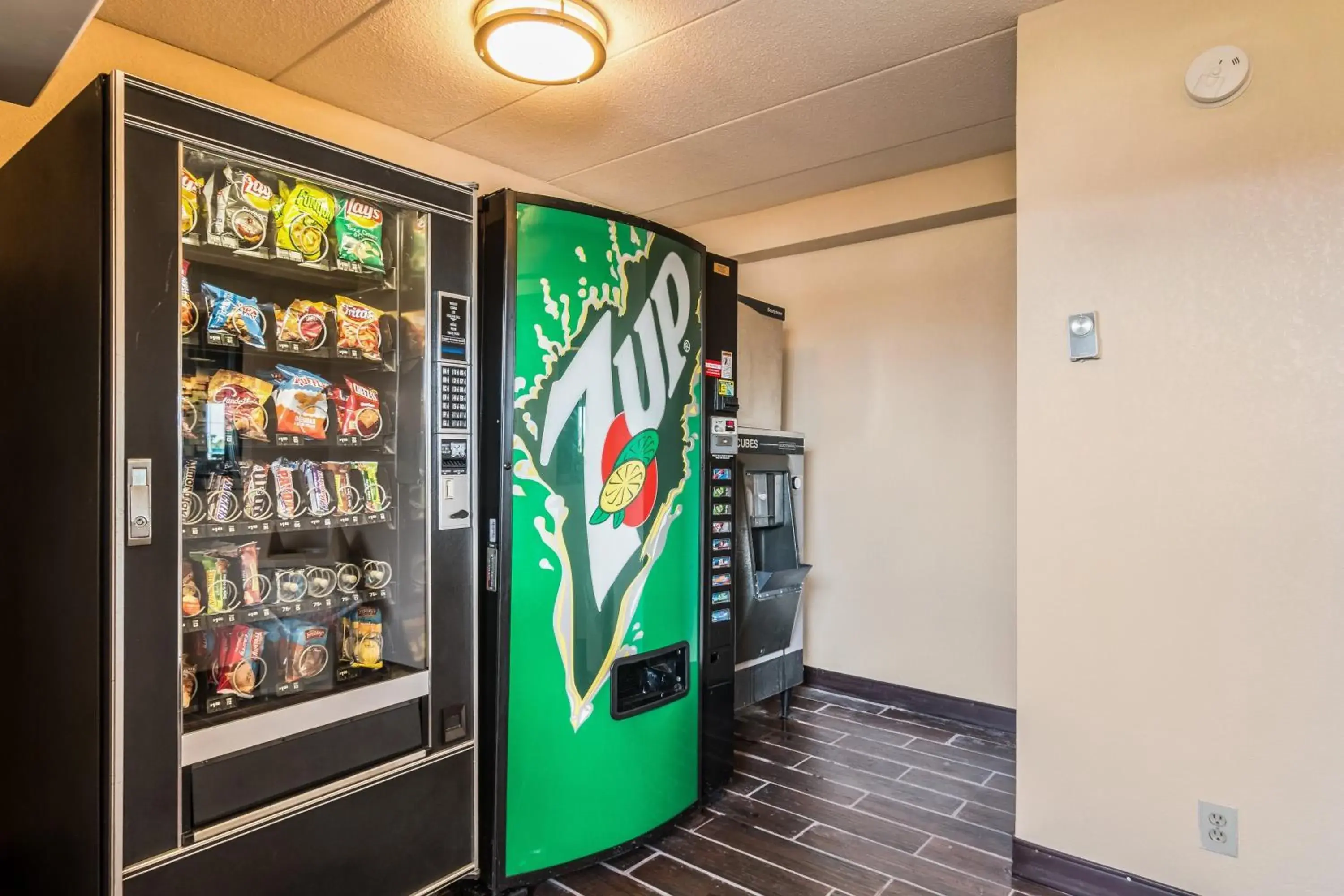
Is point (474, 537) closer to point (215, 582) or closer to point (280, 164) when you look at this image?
point (215, 582)

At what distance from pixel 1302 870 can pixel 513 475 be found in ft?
7.01

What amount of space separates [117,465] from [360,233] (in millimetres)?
752

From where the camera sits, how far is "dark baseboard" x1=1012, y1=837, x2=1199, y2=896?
73.8 inches

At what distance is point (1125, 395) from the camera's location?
1.92 meters

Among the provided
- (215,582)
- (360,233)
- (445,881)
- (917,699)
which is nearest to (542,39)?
(360,233)

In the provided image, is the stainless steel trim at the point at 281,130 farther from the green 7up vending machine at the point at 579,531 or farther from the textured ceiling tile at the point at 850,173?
the textured ceiling tile at the point at 850,173

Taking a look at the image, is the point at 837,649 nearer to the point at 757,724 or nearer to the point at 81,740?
the point at 757,724

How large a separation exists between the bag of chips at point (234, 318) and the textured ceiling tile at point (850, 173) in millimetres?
2382

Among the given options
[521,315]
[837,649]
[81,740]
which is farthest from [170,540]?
[837,649]

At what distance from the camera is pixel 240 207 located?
1.56 metres

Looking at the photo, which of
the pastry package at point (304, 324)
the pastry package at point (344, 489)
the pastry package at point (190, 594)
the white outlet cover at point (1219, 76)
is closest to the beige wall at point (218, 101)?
the pastry package at point (304, 324)

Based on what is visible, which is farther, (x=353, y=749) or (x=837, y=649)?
(x=837, y=649)

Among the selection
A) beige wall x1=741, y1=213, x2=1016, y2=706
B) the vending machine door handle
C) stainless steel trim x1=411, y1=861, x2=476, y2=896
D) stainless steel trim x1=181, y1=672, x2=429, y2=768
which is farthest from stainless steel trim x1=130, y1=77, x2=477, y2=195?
beige wall x1=741, y1=213, x2=1016, y2=706

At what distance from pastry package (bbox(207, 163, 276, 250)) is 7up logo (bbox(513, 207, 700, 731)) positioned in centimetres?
61
